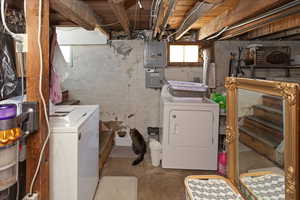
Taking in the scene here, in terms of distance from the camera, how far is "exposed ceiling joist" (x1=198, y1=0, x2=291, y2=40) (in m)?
1.75

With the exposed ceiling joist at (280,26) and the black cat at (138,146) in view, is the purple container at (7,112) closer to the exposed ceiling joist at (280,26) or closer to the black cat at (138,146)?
the exposed ceiling joist at (280,26)

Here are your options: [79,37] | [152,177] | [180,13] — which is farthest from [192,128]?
[79,37]

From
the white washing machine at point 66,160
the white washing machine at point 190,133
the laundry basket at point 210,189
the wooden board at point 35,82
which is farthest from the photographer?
the white washing machine at point 190,133

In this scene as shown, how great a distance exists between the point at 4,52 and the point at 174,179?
2285mm

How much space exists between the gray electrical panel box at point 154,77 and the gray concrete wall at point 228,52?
102cm

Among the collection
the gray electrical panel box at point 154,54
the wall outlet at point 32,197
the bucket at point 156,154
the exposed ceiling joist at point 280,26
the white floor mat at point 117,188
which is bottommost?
the white floor mat at point 117,188

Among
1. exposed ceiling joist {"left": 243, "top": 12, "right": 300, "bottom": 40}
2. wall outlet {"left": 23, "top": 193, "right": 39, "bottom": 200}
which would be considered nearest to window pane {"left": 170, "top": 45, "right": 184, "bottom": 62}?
exposed ceiling joist {"left": 243, "top": 12, "right": 300, "bottom": 40}

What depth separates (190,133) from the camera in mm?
3102

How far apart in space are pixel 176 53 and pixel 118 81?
1.17 metres

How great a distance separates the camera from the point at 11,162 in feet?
3.85

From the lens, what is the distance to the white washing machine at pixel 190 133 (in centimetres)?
308

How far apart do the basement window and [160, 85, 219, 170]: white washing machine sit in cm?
121

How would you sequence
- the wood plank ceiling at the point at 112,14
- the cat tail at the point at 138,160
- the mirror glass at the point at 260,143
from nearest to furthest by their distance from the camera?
1. the mirror glass at the point at 260,143
2. the wood plank ceiling at the point at 112,14
3. the cat tail at the point at 138,160

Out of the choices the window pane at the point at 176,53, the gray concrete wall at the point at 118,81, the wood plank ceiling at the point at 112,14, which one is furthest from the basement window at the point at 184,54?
the wood plank ceiling at the point at 112,14
